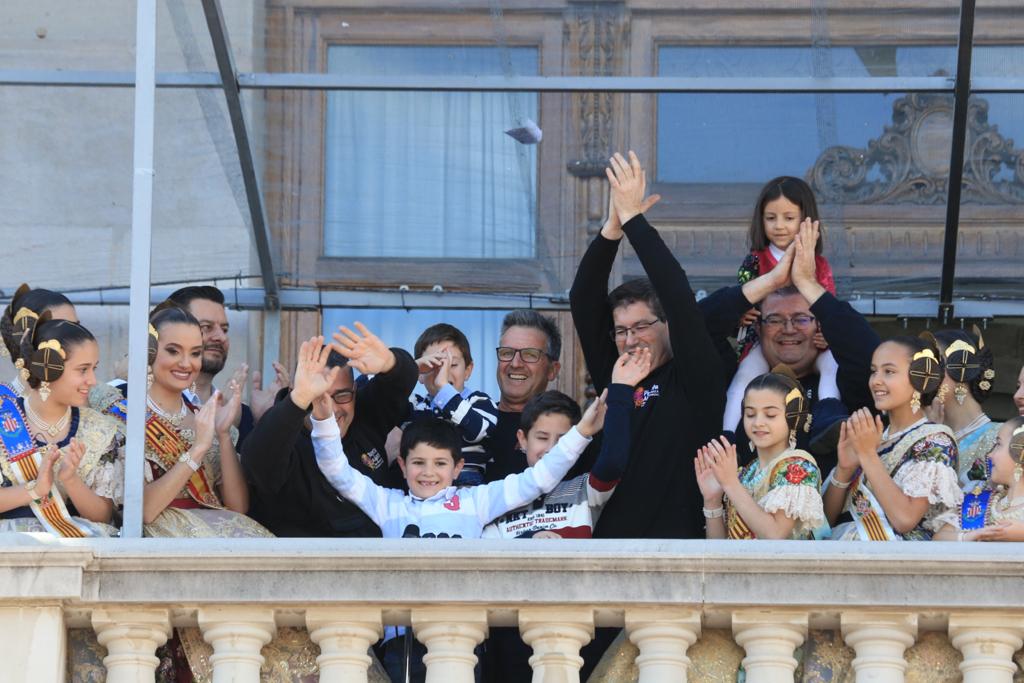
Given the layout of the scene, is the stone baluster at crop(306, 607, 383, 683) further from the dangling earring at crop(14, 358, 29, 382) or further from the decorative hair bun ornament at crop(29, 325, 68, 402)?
the dangling earring at crop(14, 358, 29, 382)

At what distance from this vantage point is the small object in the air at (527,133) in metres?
10.2

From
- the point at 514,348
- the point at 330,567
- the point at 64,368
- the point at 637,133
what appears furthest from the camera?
the point at 637,133

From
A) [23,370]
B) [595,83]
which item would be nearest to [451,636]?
[23,370]

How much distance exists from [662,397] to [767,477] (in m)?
0.69

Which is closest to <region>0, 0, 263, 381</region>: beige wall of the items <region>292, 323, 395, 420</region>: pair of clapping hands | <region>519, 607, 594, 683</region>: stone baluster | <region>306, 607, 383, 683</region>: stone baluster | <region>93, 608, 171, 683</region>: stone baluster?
<region>292, 323, 395, 420</region>: pair of clapping hands

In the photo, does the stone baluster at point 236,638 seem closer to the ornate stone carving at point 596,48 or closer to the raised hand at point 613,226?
the raised hand at point 613,226

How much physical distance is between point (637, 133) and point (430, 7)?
40.2 inches

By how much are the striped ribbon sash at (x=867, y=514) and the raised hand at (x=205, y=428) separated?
2117 mm

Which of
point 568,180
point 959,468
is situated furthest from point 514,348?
point 959,468

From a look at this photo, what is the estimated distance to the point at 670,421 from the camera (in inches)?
330

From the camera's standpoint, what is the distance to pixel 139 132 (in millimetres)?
7797

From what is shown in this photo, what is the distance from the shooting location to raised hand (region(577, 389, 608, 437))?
27.2 feet

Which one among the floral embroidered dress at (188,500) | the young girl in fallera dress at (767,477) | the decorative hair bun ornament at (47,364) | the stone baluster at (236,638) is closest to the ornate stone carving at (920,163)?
the young girl in fallera dress at (767,477)

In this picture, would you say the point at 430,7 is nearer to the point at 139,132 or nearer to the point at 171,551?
the point at 139,132
